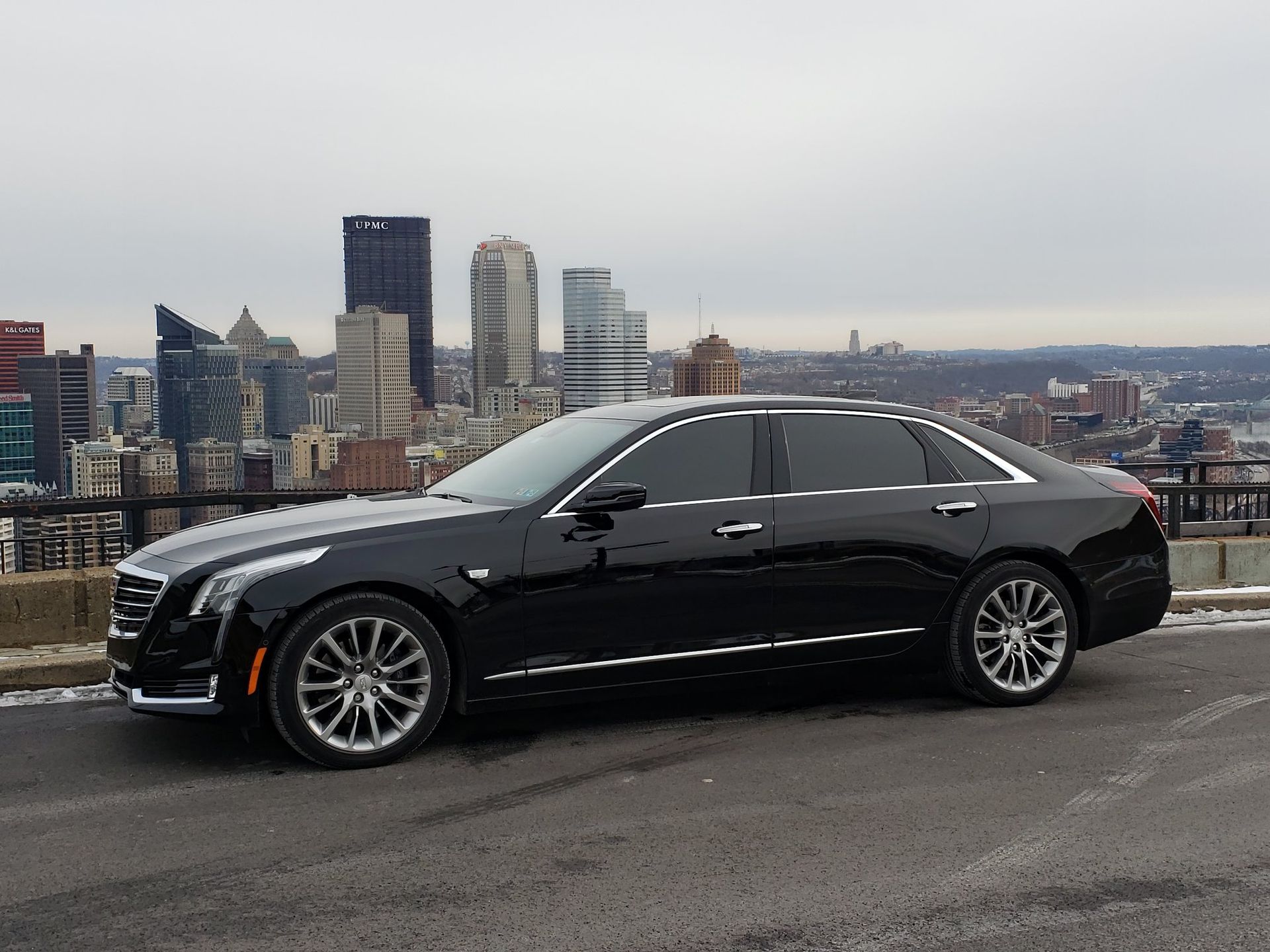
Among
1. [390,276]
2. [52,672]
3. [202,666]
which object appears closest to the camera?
[202,666]

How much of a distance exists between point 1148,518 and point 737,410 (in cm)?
251

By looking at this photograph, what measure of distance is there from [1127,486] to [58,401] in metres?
86.3

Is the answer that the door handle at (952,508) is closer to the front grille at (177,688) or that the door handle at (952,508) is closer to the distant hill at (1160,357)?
the front grille at (177,688)

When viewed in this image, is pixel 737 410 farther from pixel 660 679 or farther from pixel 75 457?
pixel 75 457

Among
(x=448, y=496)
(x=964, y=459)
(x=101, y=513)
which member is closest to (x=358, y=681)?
(x=448, y=496)

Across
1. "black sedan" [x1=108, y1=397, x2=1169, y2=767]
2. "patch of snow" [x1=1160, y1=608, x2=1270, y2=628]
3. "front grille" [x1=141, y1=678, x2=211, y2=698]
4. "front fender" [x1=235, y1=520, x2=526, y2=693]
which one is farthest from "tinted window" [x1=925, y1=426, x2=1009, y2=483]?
"front grille" [x1=141, y1=678, x2=211, y2=698]

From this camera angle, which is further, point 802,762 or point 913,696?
point 913,696

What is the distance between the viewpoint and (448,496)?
645 cm

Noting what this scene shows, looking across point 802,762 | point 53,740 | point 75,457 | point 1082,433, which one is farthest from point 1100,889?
point 75,457

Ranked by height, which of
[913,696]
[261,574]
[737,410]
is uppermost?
[737,410]

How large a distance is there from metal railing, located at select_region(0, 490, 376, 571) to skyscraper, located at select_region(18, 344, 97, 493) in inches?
1065

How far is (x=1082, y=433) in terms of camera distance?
1336cm

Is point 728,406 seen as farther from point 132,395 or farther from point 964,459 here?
point 132,395

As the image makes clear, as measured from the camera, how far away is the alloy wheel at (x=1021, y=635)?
6609 mm
